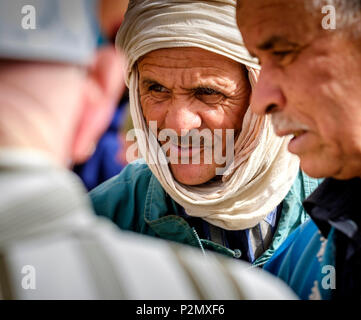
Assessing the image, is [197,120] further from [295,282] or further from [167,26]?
[295,282]

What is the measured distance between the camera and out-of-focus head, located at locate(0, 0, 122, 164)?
103 cm

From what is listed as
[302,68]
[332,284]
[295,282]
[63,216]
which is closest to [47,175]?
[63,216]

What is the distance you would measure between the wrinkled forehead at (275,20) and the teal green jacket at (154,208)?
1.09 metres

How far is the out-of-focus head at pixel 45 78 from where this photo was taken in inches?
40.4

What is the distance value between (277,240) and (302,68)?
1.13 m

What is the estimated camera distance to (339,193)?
6.61 feet

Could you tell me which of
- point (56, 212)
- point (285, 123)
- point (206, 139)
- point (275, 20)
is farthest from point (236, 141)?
point (56, 212)

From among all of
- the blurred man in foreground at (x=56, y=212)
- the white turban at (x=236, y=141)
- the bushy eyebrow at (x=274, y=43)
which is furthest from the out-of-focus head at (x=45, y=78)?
the white turban at (x=236, y=141)

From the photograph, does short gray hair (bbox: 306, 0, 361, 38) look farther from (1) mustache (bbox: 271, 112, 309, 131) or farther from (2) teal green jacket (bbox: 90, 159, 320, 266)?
(2) teal green jacket (bbox: 90, 159, 320, 266)

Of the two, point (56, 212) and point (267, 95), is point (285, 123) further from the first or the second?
point (56, 212)

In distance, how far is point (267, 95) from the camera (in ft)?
6.37

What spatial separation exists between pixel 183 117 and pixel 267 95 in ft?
2.80

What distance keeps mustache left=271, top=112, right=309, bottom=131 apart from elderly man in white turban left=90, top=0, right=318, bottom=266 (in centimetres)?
77

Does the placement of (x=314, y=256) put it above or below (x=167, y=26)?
below
